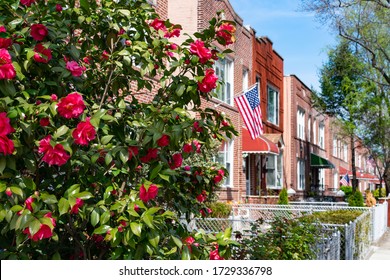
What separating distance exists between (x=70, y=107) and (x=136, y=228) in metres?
1.03

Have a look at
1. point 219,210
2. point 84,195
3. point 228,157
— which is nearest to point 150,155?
point 84,195

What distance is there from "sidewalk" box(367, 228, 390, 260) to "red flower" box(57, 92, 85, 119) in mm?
11839

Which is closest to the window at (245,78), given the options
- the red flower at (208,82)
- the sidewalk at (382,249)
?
the sidewalk at (382,249)

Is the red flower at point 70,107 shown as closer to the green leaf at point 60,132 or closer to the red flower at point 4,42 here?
the green leaf at point 60,132

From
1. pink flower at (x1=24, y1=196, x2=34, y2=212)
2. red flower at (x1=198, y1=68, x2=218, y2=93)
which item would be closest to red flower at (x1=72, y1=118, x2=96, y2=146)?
pink flower at (x1=24, y1=196, x2=34, y2=212)

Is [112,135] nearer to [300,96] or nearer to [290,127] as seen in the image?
[290,127]

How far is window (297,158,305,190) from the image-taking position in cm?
4222

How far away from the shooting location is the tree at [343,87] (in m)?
38.2

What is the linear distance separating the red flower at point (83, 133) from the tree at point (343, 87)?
33609mm

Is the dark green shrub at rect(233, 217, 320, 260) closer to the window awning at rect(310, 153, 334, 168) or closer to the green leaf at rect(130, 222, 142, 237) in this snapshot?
the green leaf at rect(130, 222, 142, 237)

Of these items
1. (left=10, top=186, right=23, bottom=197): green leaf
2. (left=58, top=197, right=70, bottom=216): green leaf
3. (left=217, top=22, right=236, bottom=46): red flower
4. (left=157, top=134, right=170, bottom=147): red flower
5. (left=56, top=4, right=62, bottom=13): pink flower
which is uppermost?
(left=56, top=4, right=62, bottom=13): pink flower

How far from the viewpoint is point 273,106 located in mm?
34312

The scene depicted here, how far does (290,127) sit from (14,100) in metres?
35.9
